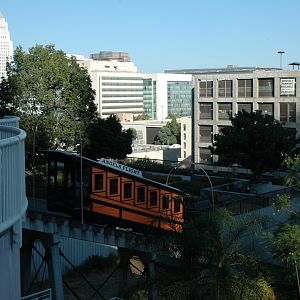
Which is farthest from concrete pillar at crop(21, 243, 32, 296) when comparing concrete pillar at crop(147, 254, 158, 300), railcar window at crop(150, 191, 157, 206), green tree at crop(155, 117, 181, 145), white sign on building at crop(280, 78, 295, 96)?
green tree at crop(155, 117, 181, 145)

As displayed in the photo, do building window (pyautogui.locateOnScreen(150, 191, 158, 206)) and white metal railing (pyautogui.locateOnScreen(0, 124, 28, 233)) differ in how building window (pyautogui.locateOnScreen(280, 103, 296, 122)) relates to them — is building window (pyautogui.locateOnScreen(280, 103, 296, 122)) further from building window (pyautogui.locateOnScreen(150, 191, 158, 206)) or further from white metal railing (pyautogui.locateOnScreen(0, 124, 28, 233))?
white metal railing (pyautogui.locateOnScreen(0, 124, 28, 233))

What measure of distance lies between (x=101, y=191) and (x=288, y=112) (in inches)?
1768

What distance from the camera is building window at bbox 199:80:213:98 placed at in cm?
6912

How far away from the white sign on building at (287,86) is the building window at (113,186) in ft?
145

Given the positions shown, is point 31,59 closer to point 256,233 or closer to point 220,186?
point 220,186

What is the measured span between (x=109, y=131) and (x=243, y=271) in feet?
113

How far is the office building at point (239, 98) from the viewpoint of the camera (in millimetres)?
62281

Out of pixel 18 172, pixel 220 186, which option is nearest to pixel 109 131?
pixel 220 186

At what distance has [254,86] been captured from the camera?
64.3 metres

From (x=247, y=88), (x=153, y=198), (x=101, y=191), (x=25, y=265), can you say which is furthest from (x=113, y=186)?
(x=247, y=88)

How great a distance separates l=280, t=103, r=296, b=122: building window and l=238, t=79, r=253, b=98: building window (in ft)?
13.9

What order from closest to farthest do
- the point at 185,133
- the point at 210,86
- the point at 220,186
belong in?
1. the point at 220,186
2. the point at 210,86
3. the point at 185,133

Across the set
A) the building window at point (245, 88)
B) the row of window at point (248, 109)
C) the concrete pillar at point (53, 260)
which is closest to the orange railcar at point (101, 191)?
the concrete pillar at point (53, 260)

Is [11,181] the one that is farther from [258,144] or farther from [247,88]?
[247,88]
